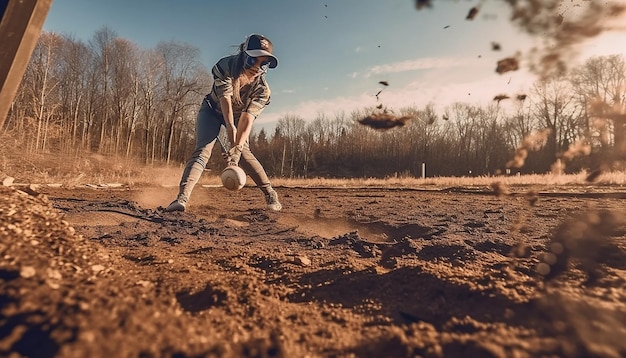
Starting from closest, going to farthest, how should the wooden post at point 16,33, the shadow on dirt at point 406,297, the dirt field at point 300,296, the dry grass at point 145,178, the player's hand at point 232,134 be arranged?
the dirt field at point 300,296, the shadow on dirt at point 406,297, the wooden post at point 16,33, the player's hand at point 232,134, the dry grass at point 145,178

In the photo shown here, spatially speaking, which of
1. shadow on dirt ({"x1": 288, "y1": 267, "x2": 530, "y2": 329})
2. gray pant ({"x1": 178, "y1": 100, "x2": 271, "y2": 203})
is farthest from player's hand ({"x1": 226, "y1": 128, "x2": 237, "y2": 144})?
shadow on dirt ({"x1": 288, "y1": 267, "x2": 530, "y2": 329})

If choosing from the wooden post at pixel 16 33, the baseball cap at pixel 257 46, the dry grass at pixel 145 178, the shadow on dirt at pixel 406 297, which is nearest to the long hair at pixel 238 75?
the baseball cap at pixel 257 46

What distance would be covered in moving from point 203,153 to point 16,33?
2904 millimetres

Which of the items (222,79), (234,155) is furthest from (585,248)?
(222,79)

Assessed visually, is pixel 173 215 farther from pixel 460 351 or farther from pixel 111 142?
pixel 111 142

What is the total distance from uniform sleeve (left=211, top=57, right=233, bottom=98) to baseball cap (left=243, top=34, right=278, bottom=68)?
0.31 meters

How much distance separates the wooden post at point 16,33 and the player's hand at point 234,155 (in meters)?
2.57

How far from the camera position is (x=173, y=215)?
4164 millimetres

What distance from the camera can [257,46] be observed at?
4.45 metres

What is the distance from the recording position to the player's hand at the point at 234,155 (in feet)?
14.5

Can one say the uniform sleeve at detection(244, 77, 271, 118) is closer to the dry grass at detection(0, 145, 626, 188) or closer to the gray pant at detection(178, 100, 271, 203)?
the gray pant at detection(178, 100, 271, 203)

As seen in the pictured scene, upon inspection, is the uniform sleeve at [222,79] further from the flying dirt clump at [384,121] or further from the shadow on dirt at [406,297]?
the shadow on dirt at [406,297]

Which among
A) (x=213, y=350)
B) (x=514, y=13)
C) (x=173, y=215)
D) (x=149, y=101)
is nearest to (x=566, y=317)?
(x=213, y=350)

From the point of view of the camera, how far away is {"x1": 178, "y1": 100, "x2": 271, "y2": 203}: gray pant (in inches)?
179
